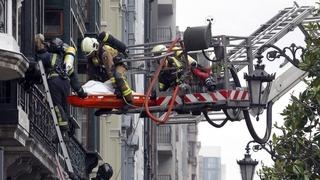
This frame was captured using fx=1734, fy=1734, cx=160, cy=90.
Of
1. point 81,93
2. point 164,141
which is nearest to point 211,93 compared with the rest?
point 81,93

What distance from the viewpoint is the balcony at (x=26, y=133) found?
25594 millimetres

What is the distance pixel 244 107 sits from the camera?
26.1 m

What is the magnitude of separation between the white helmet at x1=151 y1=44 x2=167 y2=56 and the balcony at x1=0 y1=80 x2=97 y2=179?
80.1 inches

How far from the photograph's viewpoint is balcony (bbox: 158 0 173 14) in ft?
267

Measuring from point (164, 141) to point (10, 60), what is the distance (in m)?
57.0

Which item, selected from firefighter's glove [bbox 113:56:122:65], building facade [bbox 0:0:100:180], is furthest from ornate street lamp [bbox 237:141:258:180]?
firefighter's glove [bbox 113:56:122:65]

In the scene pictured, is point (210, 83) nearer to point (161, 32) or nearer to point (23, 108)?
point (23, 108)

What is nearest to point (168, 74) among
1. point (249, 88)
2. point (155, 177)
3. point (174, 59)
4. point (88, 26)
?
point (174, 59)

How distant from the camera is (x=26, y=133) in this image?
2616 cm

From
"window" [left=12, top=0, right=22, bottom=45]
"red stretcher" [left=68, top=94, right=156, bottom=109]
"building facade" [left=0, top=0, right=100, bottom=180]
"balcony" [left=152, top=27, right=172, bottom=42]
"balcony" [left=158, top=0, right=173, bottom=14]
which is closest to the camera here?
"building facade" [left=0, top=0, right=100, bottom=180]

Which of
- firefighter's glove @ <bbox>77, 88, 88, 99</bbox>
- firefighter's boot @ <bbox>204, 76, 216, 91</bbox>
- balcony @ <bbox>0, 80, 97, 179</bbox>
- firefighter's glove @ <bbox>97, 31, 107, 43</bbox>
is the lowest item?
balcony @ <bbox>0, 80, 97, 179</bbox>

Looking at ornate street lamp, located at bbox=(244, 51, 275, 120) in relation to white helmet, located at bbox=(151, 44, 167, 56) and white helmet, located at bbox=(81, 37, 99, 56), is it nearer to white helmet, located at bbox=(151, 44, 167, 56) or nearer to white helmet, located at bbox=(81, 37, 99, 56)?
white helmet, located at bbox=(151, 44, 167, 56)

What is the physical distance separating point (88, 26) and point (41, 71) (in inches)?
629

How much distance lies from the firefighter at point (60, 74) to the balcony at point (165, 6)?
5359 cm
